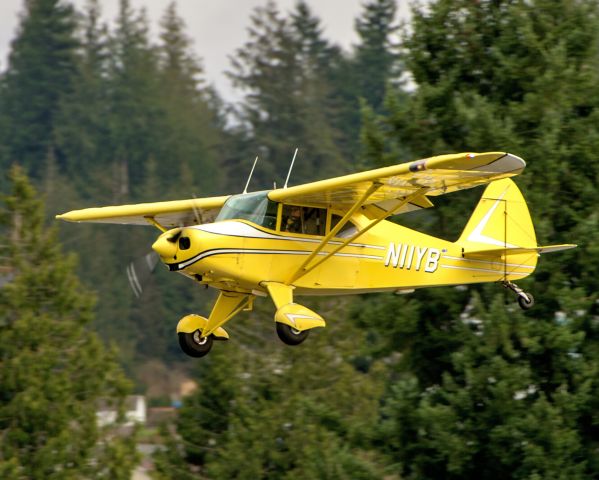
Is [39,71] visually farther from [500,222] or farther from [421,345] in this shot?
[500,222]

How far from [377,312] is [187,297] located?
63674 mm

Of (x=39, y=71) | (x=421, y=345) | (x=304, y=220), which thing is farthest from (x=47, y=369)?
(x=39, y=71)

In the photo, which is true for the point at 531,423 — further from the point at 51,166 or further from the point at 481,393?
the point at 51,166

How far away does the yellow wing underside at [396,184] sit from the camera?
14.4m

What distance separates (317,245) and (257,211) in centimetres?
94

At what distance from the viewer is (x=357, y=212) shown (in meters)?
16.5

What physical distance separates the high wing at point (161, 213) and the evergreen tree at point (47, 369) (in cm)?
1168

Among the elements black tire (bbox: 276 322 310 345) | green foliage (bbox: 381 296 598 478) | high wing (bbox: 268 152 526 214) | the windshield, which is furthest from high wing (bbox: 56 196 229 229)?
green foliage (bbox: 381 296 598 478)

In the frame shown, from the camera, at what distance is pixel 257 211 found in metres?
15.8

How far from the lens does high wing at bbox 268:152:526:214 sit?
14.4m

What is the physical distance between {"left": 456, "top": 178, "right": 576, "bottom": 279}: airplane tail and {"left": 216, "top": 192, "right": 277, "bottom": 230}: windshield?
12.0ft

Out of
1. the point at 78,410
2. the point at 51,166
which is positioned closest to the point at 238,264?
the point at 78,410

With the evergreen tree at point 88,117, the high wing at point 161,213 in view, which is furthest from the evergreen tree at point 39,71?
the high wing at point 161,213

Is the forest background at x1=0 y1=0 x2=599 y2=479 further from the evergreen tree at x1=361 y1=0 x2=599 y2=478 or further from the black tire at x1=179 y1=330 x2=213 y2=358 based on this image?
the black tire at x1=179 y1=330 x2=213 y2=358
